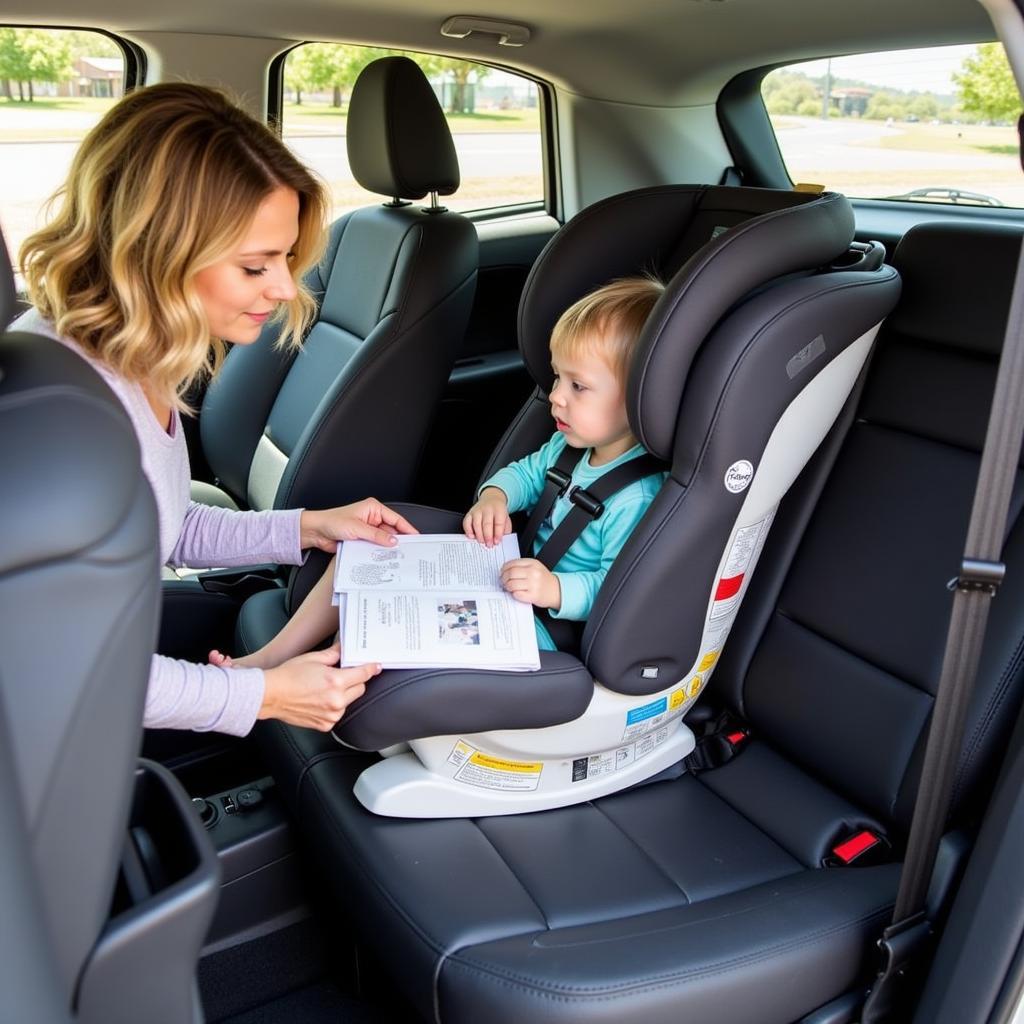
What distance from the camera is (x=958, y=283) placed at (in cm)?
184

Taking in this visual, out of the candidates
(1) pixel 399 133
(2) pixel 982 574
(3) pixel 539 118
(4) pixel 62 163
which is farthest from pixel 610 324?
(3) pixel 539 118

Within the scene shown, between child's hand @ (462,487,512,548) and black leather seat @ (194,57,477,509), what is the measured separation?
1.92 ft

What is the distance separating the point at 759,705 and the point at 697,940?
605 millimetres

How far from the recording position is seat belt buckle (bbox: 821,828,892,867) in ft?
5.57

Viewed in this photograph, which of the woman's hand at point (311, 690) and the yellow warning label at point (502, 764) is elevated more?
the woman's hand at point (311, 690)

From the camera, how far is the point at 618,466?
1.88 meters

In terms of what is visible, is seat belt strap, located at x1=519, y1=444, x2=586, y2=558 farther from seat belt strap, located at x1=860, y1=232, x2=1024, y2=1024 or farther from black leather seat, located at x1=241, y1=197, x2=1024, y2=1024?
seat belt strap, located at x1=860, y1=232, x2=1024, y2=1024

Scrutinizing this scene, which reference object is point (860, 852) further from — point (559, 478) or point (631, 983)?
point (559, 478)

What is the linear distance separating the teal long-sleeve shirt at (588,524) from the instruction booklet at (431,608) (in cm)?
9

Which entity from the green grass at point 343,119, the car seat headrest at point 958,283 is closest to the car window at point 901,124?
the car seat headrest at point 958,283

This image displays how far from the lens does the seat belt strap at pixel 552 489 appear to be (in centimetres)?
200

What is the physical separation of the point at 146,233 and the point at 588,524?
0.86m

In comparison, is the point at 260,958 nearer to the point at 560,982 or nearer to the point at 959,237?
the point at 560,982

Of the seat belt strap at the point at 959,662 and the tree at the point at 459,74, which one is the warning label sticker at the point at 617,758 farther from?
the tree at the point at 459,74
